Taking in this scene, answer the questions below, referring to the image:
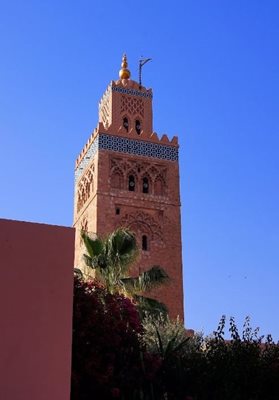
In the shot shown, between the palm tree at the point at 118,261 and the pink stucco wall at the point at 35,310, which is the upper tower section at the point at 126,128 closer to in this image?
the palm tree at the point at 118,261

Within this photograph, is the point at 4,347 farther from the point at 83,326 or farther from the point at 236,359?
the point at 236,359

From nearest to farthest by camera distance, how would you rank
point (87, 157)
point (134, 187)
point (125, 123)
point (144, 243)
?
1. point (144, 243)
2. point (134, 187)
3. point (87, 157)
4. point (125, 123)

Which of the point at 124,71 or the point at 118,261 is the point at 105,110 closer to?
the point at 124,71

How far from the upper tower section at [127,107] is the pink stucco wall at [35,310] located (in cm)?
1615

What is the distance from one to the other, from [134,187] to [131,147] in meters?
1.28

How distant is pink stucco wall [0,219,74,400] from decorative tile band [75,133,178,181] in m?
15.4

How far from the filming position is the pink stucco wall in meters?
A: 5.64

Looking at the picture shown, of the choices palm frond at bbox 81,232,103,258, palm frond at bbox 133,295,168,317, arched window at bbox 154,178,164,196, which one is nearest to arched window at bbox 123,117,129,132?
arched window at bbox 154,178,164,196

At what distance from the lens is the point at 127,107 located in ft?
75.3

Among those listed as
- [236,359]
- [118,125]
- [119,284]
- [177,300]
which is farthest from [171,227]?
[236,359]

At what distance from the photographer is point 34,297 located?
5.84 metres

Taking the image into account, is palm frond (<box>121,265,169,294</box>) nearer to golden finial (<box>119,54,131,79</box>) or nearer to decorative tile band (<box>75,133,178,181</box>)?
decorative tile band (<box>75,133,178,181</box>)

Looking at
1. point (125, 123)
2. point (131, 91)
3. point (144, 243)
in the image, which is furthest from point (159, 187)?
point (131, 91)

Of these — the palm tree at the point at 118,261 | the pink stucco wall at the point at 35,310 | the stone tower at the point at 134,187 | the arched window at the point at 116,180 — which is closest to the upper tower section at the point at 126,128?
the stone tower at the point at 134,187
